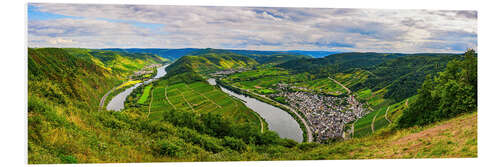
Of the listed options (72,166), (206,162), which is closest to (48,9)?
(72,166)

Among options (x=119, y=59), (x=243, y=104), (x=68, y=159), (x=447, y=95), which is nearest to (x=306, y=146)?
(x=243, y=104)

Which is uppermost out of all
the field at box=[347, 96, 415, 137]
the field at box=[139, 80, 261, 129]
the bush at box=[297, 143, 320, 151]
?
the field at box=[139, 80, 261, 129]

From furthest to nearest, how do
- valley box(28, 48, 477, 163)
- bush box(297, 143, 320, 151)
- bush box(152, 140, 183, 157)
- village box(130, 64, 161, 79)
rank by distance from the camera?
1. village box(130, 64, 161, 79)
2. bush box(297, 143, 320, 151)
3. valley box(28, 48, 477, 163)
4. bush box(152, 140, 183, 157)

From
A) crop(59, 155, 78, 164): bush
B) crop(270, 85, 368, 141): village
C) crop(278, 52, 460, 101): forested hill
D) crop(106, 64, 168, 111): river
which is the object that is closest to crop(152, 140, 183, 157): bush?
crop(59, 155, 78, 164): bush

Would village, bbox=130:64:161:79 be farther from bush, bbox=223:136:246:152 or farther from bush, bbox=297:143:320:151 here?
bush, bbox=297:143:320:151

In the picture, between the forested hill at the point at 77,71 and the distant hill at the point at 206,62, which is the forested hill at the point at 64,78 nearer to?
the forested hill at the point at 77,71
